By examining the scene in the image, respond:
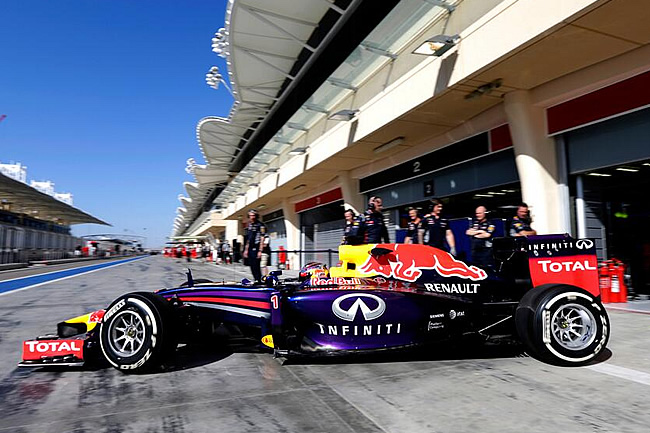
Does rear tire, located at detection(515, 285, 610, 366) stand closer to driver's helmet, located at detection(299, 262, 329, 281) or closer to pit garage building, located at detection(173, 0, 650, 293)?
driver's helmet, located at detection(299, 262, 329, 281)

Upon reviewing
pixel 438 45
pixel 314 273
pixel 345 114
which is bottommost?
pixel 314 273

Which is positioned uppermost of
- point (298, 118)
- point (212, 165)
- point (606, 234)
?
point (212, 165)

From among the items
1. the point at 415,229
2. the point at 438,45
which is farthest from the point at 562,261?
the point at 438,45

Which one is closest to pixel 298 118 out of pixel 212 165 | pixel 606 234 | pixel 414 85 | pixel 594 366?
pixel 414 85

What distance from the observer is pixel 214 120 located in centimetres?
3322

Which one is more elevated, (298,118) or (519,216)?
(298,118)

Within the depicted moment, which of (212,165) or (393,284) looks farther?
(212,165)

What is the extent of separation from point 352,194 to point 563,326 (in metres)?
12.9

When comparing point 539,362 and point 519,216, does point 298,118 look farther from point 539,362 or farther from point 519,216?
point 539,362

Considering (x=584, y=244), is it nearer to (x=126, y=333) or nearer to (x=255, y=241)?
(x=126, y=333)

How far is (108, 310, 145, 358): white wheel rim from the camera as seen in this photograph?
11.1ft

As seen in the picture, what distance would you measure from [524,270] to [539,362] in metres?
0.93

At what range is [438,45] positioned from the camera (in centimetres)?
761

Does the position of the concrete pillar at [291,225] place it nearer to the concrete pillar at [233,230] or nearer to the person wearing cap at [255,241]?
the person wearing cap at [255,241]
